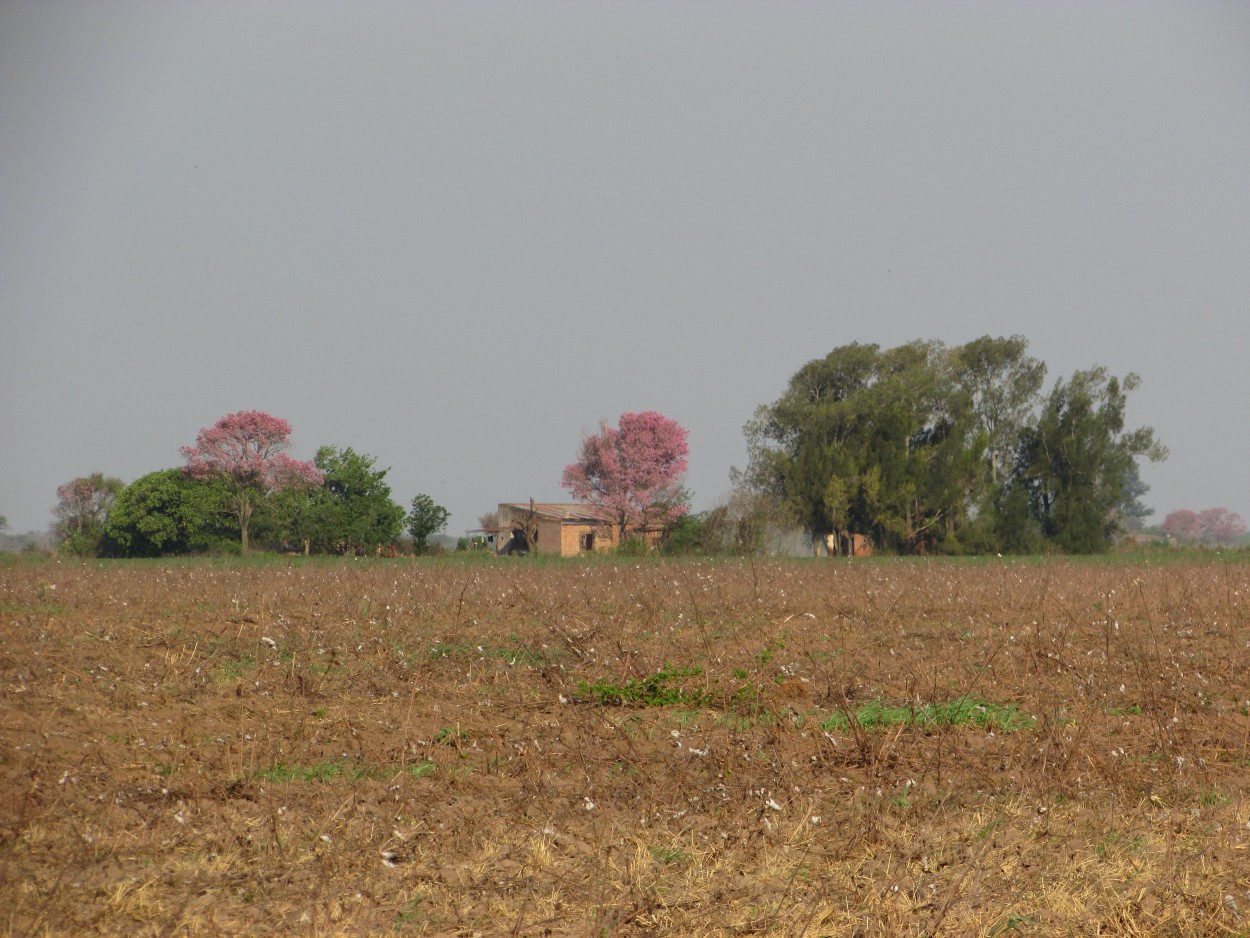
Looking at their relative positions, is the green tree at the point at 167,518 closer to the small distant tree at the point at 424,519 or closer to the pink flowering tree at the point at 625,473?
the small distant tree at the point at 424,519

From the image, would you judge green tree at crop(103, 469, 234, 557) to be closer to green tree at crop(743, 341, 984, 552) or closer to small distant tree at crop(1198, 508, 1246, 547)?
green tree at crop(743, 341, 984, 552)

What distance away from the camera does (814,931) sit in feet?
16.6

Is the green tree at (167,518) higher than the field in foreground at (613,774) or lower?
higher

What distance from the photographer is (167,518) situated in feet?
140

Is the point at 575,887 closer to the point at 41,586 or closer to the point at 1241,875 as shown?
the point at 1241,875

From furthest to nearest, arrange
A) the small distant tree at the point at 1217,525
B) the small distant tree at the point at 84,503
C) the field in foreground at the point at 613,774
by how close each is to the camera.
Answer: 1. the small distant tree at the point at 1217,525
2. the small distant tree at the point at 84,503
3. the field in foreground at the point at 613,774

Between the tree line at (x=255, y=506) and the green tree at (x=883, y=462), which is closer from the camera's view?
the tree line at (x=255, y=506)

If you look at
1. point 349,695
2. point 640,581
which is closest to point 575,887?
point 349,695

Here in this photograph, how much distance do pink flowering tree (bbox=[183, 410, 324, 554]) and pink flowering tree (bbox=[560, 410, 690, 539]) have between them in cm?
1531

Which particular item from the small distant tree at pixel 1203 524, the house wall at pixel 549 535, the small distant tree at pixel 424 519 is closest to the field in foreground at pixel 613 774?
the small distant tree at pixel 424 519

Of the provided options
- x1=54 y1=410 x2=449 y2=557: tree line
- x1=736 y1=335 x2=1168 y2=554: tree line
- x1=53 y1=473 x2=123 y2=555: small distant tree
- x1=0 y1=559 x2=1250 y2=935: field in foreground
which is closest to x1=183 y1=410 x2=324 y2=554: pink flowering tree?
x1=54 y1=410 x2=449 y2=557: tree line

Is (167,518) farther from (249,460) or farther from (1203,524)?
(1203,524)

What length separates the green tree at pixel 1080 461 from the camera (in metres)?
47.1

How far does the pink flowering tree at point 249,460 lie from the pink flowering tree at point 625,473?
1531cm
